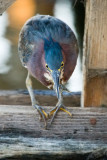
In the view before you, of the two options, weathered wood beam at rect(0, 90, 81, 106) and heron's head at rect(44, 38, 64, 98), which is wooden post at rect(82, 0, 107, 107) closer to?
heron's head at rect(44, 38, 64, 98)

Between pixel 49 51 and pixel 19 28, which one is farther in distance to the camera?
pixel 19 28

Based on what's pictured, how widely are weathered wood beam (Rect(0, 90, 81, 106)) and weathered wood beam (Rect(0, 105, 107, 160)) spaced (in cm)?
89

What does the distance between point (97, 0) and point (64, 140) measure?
79 cm

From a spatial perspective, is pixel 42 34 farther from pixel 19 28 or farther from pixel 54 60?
pixel 19 28

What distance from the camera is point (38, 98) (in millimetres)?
2500

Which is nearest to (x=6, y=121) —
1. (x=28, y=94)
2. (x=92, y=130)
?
(x=92, y=130)

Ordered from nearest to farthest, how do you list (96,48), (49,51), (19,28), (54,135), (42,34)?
(54,135), (96,48), (49,51), (42,34), (19,28)

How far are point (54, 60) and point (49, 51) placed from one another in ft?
0.35

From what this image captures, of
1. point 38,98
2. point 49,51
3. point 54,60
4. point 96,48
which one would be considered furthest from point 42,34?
point 38,98

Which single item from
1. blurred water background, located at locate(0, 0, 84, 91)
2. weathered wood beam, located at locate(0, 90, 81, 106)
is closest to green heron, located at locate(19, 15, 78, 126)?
weathered wood beam, located at locate(0, 90, 81, 106)

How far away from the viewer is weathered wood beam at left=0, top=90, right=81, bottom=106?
2.48 m

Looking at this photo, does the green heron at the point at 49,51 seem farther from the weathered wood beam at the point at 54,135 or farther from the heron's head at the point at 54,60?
the weathered wood beam at the point at 54,135

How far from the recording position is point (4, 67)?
4.18 metres

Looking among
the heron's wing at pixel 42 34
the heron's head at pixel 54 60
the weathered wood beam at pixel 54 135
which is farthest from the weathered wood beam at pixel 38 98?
the weathered wood beam at pixel 54 135
